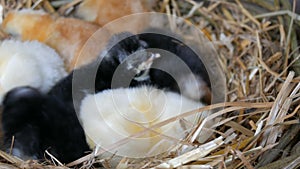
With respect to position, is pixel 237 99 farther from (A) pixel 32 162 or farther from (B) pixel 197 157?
(A) pixel 32 162

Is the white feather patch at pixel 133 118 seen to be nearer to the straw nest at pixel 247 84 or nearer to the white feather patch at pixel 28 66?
the straw nest at pixel 247 84

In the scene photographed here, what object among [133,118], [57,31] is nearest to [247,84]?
[133,118]

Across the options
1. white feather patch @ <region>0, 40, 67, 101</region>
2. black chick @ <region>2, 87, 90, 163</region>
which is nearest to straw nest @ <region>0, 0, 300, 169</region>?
black chick @ <region>2, 87, 90, 163</region>

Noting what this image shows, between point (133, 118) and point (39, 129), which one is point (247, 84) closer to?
point (133, 118)

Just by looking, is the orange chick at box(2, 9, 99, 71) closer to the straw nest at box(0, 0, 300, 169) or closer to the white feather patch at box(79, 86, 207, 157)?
the straw nest at box(0, 0, 300, 169)

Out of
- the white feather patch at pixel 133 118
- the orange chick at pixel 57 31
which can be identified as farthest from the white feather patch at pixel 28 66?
the white feather patch at pixel 133 118
